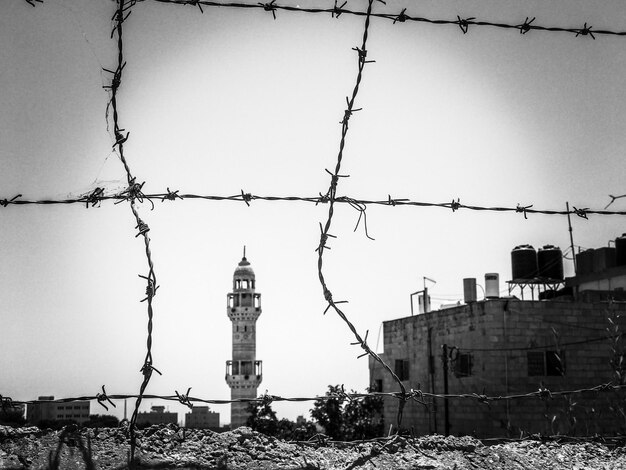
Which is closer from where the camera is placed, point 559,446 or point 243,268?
point 559,446

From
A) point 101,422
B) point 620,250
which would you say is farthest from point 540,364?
point 101,422

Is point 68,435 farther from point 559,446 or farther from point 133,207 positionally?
point 559,446

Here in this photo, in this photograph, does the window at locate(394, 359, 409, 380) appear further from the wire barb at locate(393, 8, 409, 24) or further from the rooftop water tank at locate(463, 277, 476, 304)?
the wire barb at locate(393, 8, 409, 24)

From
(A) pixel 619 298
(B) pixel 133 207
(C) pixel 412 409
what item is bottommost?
(C) pixel 412 409

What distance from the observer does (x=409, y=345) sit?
22.8 metres

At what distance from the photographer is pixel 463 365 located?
63.7 ft

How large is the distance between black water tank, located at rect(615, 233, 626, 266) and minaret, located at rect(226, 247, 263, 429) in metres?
30.5

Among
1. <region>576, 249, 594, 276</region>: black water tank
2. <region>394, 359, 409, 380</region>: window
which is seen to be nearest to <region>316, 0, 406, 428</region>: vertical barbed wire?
<region>394, 359, 409, 380</region>: window

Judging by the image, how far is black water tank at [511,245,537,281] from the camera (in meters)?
23.2

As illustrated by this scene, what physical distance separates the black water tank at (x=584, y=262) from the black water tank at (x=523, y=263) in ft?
10.3

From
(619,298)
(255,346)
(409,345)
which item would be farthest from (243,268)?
(619,298)

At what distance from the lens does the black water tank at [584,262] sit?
2522 centimetres

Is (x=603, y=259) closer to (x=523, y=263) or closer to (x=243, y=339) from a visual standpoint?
(x=523, y=263)

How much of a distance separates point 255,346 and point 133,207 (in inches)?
1937
